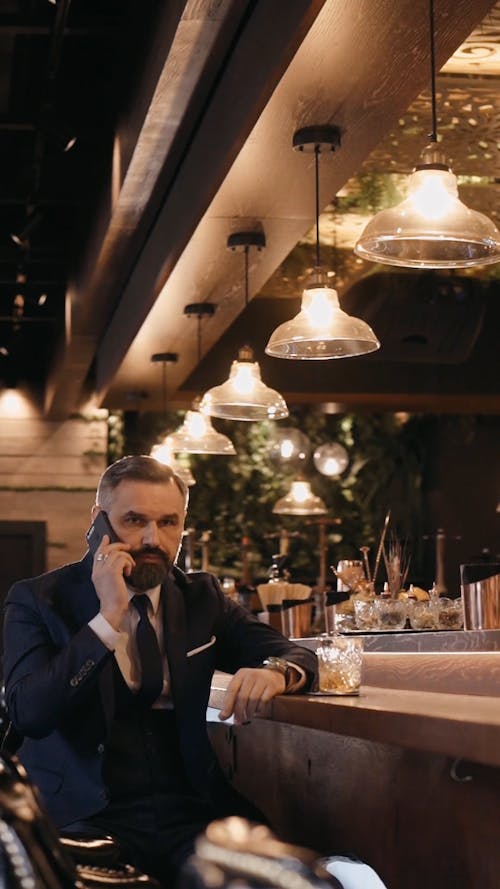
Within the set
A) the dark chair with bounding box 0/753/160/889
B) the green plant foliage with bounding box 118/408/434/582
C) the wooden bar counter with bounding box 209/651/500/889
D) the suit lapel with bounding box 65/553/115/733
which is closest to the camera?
the dark chair with bounding box 0/753/160/889

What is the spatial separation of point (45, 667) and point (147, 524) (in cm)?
39

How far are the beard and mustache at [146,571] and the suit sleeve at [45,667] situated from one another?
6.7 inches

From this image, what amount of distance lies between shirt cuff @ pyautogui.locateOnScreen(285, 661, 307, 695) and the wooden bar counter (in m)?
0.10

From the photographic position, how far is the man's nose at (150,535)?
9.84 ft

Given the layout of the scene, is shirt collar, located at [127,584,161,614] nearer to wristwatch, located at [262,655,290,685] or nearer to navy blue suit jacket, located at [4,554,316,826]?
navy blue suit jacket, located at [4,554,316,826]

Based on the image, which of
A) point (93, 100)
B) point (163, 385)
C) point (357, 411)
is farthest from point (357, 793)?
point (357, 411)

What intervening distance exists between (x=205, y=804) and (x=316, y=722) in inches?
17.2

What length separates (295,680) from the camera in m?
2.97

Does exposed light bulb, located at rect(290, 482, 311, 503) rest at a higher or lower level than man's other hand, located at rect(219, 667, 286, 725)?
higher

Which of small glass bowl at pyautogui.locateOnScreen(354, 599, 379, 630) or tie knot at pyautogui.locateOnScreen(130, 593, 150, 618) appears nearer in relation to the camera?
tie knot at pyautogui.locateOnScreen(130, 593, 150, 618)

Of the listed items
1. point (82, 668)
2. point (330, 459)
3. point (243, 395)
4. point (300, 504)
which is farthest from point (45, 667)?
point (330, 459)

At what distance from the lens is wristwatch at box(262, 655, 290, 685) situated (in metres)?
2.94

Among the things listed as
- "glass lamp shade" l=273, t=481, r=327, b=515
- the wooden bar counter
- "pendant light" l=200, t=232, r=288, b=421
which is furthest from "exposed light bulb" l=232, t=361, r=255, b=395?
"glass lamp shade" l=273, t=481, r=327, b=515

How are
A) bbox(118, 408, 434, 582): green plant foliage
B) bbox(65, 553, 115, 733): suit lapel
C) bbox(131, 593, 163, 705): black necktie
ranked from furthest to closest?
bbox(118, 408, 434, 582): green plant foliage → bbox(65, 553, 115, 733): suit lapel → bbox(131, 593, 163, 705): black necktie
